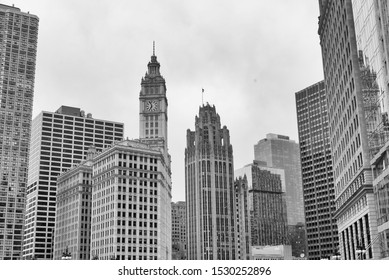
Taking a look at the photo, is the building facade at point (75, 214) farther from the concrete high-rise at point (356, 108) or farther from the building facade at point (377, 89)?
the building facade at point (377, 89)

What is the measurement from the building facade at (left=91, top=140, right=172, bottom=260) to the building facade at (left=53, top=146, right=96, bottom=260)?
11506 millimetres

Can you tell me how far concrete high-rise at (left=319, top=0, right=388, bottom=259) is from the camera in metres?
67.5

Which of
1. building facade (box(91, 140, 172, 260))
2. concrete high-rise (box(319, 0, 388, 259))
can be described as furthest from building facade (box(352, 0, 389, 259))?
building facade (box(91, 140, 172, 260))

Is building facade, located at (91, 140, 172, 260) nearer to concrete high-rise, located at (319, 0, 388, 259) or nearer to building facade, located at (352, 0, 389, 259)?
concrete high-rise, located at (319, 0, 388, 259)

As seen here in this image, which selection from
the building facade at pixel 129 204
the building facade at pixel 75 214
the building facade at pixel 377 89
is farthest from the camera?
the building facade at pixel 75 214

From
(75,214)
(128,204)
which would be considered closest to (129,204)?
(128,204)

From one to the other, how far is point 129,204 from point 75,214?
3066 cm

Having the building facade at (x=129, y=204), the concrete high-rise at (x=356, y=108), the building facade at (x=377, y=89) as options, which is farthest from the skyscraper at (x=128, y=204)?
the building facade at (x=377, y=89)

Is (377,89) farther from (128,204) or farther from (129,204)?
(129,204)

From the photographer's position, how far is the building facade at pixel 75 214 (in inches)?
6885

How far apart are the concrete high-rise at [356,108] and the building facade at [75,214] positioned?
10295 centimetres
